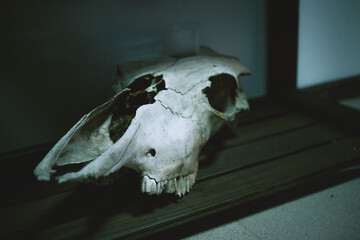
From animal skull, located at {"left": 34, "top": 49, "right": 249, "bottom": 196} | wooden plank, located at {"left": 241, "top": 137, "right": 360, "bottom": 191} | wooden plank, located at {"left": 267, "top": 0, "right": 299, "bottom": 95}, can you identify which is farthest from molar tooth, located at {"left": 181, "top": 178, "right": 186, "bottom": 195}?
wooden plank, located at {"left": 267, "top": 0, "right": 299, "bottom": 95}

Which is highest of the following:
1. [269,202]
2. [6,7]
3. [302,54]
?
[6,7]

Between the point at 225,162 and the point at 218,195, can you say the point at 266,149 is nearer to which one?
the point at 225,162

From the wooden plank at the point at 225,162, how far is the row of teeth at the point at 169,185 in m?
0.16

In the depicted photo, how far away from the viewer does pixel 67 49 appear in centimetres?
156

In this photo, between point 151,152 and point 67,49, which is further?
point 67,49

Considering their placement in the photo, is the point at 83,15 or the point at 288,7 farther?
the point at 288,7

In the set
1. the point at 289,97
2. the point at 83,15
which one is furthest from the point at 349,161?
the point at 83,15

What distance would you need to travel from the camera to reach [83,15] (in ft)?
5.06

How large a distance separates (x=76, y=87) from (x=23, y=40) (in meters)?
0.33

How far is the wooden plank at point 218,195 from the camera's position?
101cm

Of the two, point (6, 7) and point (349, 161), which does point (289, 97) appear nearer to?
point (349, 161)

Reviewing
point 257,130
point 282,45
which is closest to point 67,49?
point 257,130

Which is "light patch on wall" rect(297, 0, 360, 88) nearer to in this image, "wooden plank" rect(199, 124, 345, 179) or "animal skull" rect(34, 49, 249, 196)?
"wooden plank" rect(199, 124, 345, 179)

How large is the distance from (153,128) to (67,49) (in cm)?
83
